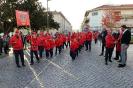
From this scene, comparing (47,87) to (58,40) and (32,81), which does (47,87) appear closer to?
(32,81)

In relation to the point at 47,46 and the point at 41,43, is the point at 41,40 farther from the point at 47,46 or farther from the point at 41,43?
the point at 47,46

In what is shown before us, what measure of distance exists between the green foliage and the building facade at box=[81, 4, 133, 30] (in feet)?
125

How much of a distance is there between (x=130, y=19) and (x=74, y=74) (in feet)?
296

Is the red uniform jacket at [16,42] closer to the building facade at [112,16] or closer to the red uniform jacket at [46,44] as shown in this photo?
the red uniform jacket at [46,44]

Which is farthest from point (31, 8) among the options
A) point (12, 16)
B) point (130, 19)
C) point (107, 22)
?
point (130, 19)

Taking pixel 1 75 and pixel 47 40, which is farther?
pixel 47 40

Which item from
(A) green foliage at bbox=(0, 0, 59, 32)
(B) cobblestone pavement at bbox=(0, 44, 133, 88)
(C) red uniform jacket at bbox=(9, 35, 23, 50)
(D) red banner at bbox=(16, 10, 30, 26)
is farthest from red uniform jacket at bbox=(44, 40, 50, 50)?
(A) green foliage at bbox=(0, 0, 59, 32)

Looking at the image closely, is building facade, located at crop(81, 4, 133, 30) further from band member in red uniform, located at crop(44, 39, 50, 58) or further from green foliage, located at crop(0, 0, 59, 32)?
band member in red uniform, located at crop(44, 39, 50, 58)

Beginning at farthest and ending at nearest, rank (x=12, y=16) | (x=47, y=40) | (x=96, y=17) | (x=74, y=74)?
(x=96, y=17) < (x=12, y=16) < (x=47, y=40) < (x=74, y=74)

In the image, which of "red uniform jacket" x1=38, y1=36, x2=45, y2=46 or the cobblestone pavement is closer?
the cobblestone pavement

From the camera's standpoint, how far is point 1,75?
557 inches

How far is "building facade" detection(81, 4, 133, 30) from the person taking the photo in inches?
3831

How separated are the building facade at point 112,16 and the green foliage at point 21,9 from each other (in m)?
38.2

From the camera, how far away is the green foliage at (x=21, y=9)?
5244cm
